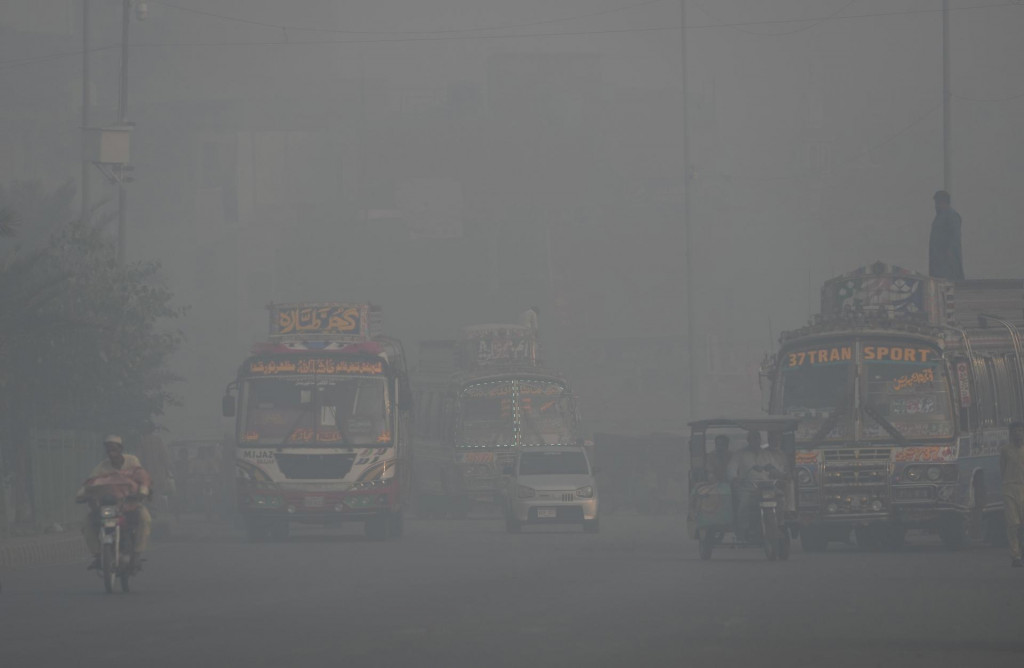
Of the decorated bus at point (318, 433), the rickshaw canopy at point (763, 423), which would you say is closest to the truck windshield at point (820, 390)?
the rickshaw canopy at point (763, 423)

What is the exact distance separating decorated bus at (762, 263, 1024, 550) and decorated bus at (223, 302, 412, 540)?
25.2 feet

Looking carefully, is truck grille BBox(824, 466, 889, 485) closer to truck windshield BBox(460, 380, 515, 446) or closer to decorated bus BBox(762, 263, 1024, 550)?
decorated bus BBox(762, 263, 1024, 550)

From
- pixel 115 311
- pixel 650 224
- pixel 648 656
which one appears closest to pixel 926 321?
pixel 648 656

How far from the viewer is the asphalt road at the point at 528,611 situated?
11.1 m

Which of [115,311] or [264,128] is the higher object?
[264,128]

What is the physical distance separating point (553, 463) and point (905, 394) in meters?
11.8

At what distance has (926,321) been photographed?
24812 millimetres

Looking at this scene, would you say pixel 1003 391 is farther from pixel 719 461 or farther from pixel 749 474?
pixel 749 474

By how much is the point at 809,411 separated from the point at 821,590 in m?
7.99

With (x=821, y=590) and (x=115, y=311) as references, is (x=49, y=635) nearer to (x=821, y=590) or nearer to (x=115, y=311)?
(x=821, y=590)

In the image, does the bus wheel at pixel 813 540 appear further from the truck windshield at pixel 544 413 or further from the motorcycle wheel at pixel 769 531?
the truck windshield at pixel 544 413

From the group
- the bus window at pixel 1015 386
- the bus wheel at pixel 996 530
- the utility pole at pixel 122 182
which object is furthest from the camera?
the utility pole at pixel 122 182

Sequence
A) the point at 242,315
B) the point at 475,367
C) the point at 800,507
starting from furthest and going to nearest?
1. the point at 242,315
2. the point at 475,367
3. the point at 800,507

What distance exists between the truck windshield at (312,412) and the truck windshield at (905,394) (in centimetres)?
931
